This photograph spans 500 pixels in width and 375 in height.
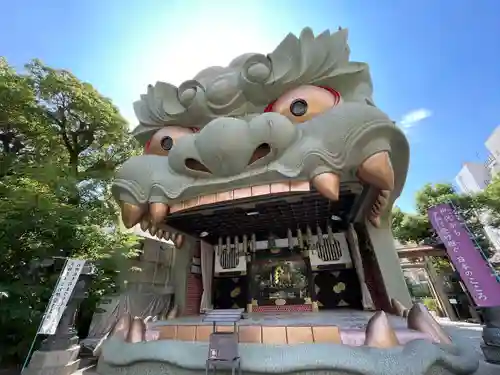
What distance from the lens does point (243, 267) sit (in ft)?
23.8

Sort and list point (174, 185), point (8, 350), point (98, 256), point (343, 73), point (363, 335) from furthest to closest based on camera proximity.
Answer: point (98, 256)
point (8, 350)
point (343, 73)
point (174, 185)
point (363, 335)

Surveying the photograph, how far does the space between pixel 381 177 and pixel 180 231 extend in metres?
4.44

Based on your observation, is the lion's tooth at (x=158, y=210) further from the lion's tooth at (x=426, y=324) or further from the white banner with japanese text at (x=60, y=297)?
the lion's tooth at (x=426, y=324)

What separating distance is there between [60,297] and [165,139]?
418 centimetres

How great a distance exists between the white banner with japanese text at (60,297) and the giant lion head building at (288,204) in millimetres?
2270

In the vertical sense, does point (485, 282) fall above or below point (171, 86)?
below

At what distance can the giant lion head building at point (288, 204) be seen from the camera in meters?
2.84

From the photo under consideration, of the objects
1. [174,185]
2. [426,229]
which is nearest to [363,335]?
[174,185]

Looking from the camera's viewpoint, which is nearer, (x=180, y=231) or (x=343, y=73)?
(x=343, y=73)

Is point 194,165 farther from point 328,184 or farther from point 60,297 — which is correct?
point 60,297

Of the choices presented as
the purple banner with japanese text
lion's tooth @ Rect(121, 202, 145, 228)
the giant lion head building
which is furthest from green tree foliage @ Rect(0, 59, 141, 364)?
the purple banner with japanese text

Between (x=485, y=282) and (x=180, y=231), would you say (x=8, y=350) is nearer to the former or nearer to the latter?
(x=180, y=231)

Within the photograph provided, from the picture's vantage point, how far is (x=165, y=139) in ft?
16.4

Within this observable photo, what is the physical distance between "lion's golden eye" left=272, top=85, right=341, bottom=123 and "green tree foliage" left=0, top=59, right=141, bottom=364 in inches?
248
